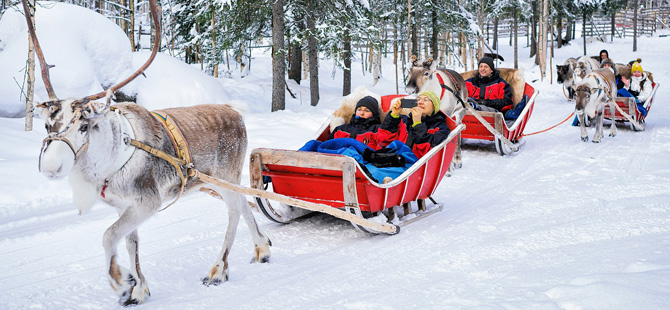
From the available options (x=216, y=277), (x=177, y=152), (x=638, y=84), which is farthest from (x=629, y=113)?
(x=177, y=152)

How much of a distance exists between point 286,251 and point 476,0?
19653 millimetres

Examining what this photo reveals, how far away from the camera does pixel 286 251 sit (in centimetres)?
516

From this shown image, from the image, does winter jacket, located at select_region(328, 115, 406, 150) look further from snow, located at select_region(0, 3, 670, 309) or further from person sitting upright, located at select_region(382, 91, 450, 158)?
snow, located at select_region(0, 3, 670, 309)

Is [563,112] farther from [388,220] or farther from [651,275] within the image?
[651,275]

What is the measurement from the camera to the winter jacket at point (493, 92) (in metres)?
10.4

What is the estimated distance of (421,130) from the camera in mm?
6621

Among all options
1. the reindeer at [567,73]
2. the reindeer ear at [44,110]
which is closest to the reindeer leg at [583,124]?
the reindeer at [567,73]

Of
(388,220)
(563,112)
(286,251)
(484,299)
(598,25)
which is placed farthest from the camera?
(598,25)

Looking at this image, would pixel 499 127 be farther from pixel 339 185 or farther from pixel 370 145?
pixel 339 185

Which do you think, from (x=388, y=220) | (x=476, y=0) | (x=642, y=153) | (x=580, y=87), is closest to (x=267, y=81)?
(x=476, y=0)

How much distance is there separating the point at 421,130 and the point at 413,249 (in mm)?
1907

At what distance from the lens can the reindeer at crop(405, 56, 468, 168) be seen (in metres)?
9.00

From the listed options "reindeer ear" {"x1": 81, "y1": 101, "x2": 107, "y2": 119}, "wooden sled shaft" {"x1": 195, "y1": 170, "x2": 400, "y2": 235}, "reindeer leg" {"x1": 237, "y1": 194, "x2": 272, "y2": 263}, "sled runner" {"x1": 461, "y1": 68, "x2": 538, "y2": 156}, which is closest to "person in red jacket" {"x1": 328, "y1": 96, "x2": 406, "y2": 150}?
"wooden sled shaft" {"x1": 195, "y1": 170, "x2": 400, "y2": 235}

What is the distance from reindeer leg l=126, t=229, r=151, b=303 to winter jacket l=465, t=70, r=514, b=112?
25.6 feet
